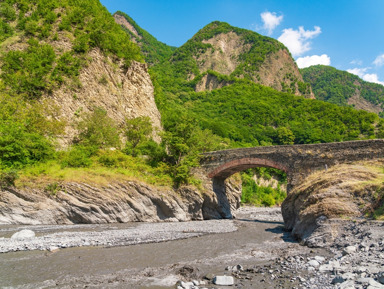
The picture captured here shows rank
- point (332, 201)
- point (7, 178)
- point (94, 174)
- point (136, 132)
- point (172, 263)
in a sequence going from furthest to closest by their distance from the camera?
point (136, 132)
point (94, 174)
point (7, 178)
point (332, 201)
point (172, 263)

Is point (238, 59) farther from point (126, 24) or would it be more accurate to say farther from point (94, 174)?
point (94, 174)

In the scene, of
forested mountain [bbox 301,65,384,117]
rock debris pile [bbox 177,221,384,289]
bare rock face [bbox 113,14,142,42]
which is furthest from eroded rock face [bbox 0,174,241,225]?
bare rock face [bbox 113,14,142,42]

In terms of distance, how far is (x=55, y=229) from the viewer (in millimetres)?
17625

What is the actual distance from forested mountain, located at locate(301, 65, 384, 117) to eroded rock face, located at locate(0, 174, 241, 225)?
138 metres

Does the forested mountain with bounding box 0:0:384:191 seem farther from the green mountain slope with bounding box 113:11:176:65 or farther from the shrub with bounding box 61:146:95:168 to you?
the green mountain slope with bounding box 113:11:176:65

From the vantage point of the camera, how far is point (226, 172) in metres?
33.2

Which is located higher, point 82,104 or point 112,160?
point 82,104

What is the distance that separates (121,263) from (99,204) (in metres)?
12.5

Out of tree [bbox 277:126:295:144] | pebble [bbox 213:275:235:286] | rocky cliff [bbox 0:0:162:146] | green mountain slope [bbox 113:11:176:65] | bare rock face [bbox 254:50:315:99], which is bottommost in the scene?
pebble [bbox 213:275:235:286]

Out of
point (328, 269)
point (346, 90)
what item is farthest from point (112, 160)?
point (346, 90)

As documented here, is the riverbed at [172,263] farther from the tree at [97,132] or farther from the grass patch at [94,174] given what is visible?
the tree at [97,132]

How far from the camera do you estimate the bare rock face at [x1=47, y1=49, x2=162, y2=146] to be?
34.0 m

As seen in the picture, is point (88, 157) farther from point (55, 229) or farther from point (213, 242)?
point (213, 242)

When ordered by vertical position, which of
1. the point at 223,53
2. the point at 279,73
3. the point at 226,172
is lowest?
the point at 226,172
